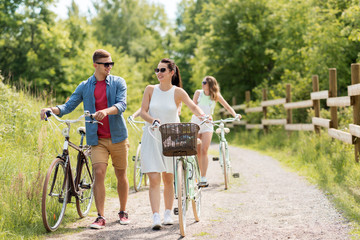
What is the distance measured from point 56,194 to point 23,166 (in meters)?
1.37

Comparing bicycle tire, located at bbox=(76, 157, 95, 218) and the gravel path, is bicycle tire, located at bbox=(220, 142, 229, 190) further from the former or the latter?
bicycle tire, located at bbox=(76, 157, 95, 218)

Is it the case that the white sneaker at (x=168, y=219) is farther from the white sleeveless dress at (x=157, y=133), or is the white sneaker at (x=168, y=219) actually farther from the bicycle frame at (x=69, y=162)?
the bicycle frame at (x=69, y=162)

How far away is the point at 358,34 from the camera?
14.0 m

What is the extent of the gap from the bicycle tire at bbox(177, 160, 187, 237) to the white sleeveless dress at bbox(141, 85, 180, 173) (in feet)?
0.99

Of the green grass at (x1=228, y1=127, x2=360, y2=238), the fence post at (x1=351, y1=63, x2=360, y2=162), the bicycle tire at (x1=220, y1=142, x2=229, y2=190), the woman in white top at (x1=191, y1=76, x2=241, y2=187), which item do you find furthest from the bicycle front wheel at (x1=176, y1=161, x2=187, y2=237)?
the fence post at (x1=351, y1=63, x2=360, y2=162)

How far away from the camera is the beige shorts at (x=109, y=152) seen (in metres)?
5.76

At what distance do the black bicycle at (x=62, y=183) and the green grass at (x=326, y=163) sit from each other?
10.9ft

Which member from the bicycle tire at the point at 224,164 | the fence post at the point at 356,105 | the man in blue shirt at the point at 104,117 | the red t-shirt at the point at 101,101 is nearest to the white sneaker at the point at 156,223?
the man in blue shirt at the point at 104,117

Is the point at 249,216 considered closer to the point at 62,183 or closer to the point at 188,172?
the point at 188,172

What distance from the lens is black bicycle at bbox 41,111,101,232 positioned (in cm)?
526

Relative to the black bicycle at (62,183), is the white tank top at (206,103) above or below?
above

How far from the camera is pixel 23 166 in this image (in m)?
6.57

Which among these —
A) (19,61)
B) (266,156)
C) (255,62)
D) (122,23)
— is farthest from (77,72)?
(122,23)

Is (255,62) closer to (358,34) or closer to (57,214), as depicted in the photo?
(358,34)
